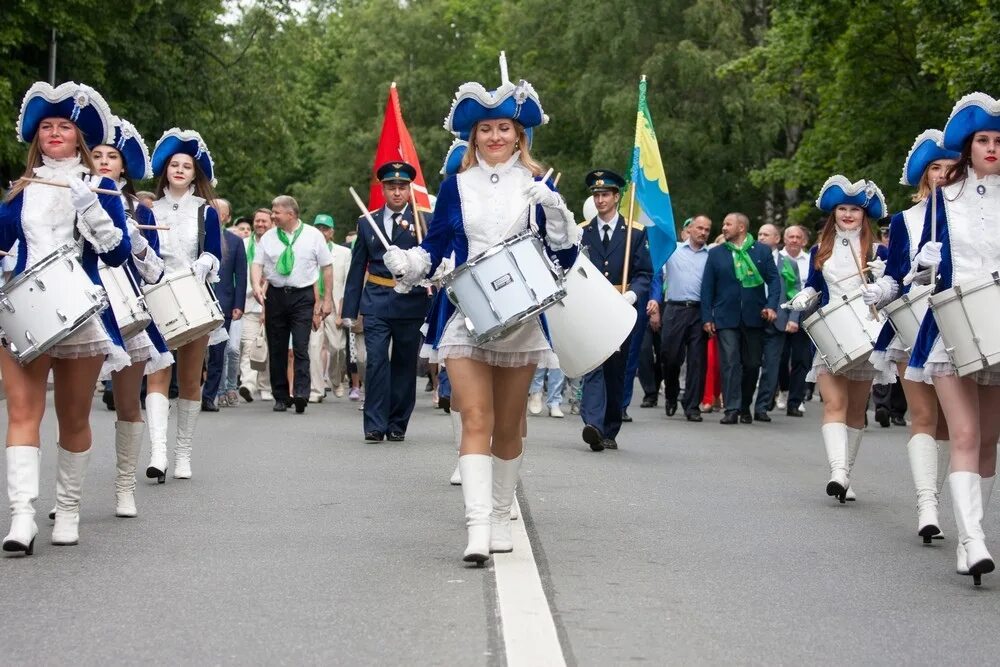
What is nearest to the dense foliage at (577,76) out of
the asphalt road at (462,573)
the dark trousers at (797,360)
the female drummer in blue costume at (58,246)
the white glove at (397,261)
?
the dark trousers at (797,360)

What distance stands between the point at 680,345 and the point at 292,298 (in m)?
4.40

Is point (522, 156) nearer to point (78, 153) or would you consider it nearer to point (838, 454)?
point (78, 153)

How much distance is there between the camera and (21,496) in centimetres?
834

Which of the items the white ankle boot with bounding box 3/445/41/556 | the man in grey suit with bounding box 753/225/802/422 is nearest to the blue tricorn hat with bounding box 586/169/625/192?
the man in grey suit with bounding box 753/225/802/422

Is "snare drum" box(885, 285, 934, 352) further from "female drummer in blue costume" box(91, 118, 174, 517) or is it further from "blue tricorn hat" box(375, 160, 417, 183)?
"blue tricorn hat" box(375, 160, 417, 183)

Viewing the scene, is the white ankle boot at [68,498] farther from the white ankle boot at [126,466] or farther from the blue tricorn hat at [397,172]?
the blue tricorn hat at [397,172]

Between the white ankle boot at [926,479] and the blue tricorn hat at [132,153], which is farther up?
the blue tricorn hat at [132,153]

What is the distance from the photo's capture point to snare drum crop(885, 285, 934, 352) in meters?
9.57

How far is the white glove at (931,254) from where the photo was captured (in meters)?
8.41

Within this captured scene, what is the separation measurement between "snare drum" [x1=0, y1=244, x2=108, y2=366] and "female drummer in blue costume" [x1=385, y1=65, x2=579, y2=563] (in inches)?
54.0

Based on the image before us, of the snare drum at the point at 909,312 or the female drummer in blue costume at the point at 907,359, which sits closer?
the female drummer in blue costume at the point at 907,359

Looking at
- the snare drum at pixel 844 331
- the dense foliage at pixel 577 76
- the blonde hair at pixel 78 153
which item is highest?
the dense foliage at pixel 577 76

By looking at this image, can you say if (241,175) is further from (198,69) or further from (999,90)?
(999,90)

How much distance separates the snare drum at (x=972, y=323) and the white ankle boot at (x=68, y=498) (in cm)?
395
